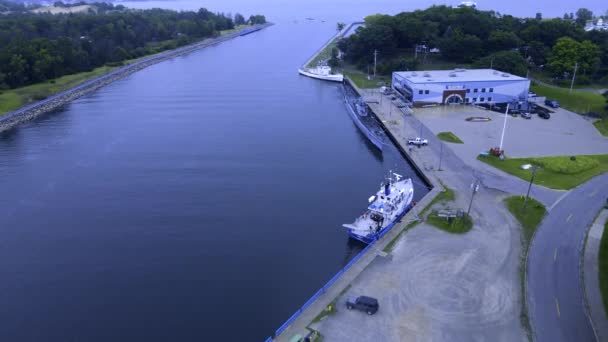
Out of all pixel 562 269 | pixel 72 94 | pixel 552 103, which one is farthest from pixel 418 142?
pixel 72 94

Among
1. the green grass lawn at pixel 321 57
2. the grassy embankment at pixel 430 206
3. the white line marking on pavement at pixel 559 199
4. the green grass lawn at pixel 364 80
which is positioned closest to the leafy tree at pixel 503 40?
the green grass lawn at pixel 364 80

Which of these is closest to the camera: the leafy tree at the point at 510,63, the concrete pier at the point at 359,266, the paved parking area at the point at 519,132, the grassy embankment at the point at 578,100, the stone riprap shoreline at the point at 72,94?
the concrete pier at the point at 359,266

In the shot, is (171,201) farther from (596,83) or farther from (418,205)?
(596,83)

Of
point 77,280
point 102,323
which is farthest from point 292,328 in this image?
point 77,280

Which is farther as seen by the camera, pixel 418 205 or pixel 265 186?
pixel 265 186

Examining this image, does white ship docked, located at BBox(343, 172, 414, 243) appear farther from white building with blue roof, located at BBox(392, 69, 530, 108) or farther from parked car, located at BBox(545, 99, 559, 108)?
parked car, located at BBox(545, 99, 559, 108)

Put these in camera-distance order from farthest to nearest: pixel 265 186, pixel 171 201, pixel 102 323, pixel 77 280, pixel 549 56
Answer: pixel 549 56
pixel 265 186
pixel 171 201
pixel 77 280
pixel 102 323

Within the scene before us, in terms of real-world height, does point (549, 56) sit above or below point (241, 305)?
above

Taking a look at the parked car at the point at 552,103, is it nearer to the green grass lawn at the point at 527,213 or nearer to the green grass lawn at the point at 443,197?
the green grass lawn at the point at 527,213

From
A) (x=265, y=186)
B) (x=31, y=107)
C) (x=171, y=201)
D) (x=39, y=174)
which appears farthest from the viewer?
(x=31, y=107)
